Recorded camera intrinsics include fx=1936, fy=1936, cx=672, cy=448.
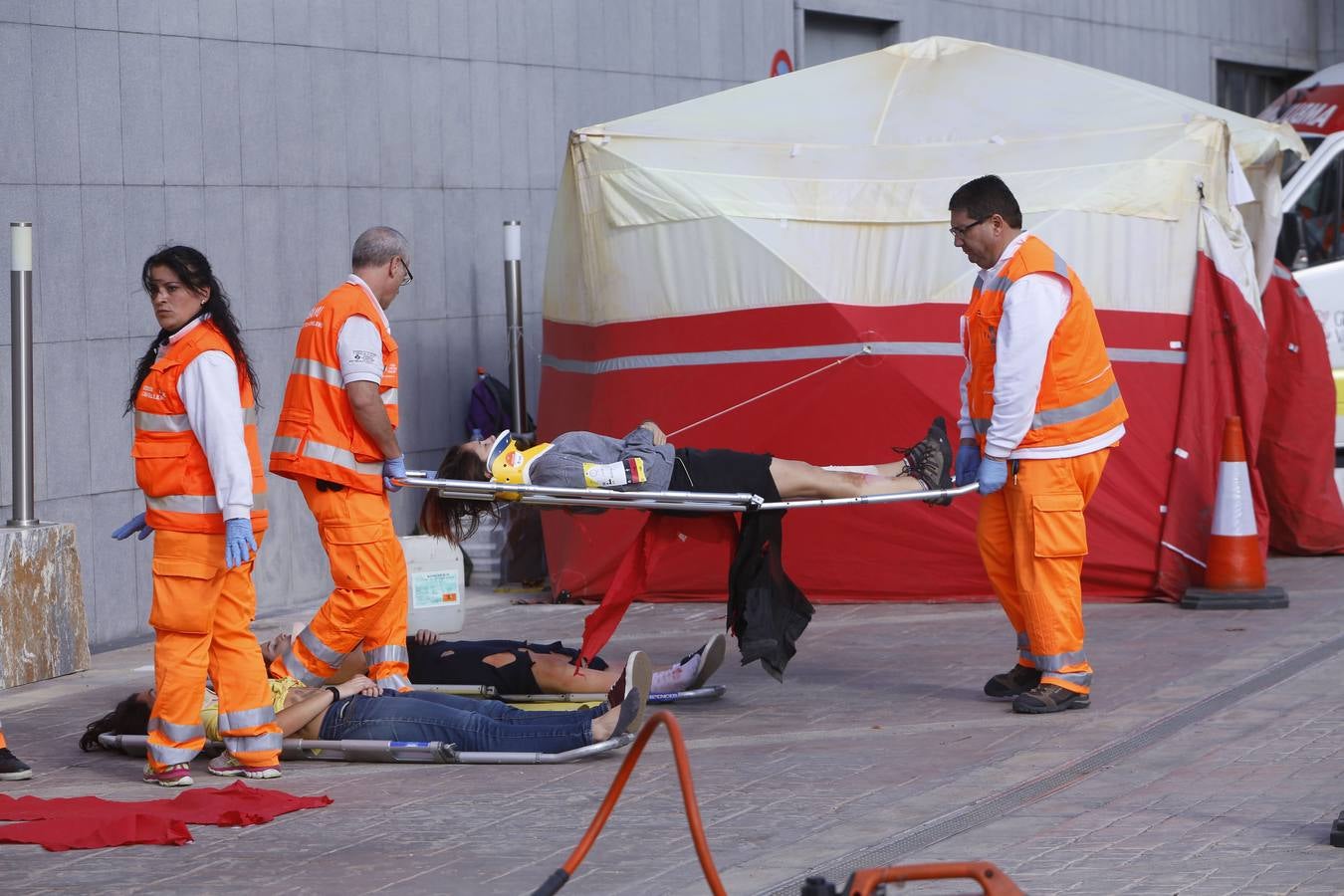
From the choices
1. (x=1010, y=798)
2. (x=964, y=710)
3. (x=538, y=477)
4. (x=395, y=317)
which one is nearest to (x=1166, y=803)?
(x=1010, y=798)

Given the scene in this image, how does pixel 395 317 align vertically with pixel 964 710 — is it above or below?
above

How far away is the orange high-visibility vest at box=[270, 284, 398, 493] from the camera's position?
7801mm

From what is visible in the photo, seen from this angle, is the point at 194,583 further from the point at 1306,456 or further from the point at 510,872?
the point at 1306,456

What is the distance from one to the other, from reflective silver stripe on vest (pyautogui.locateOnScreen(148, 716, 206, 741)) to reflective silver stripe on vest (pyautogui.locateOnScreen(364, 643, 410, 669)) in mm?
870

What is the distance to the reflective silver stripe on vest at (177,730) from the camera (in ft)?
23.5

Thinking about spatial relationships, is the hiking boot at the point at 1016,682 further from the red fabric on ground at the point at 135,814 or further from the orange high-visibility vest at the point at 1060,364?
the red fabric on ground at the point at 135,814

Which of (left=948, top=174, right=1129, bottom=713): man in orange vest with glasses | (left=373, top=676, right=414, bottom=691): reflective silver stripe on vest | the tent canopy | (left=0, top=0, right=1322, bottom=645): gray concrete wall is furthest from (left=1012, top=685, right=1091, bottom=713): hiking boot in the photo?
(left=0, top=0, right=1322, bottom=645): gray concrete wall

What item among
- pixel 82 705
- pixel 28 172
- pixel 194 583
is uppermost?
pixel 28 172

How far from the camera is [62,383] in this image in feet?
33.1

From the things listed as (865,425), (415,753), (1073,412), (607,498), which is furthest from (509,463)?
(865,425)

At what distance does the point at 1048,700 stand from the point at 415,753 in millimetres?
2647

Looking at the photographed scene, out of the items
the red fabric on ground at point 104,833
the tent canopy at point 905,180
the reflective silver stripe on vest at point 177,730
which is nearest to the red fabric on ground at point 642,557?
the reflective silver stripe on vest at point 177,730

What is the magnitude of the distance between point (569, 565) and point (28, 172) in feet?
12.3

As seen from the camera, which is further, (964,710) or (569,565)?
(569,565)
